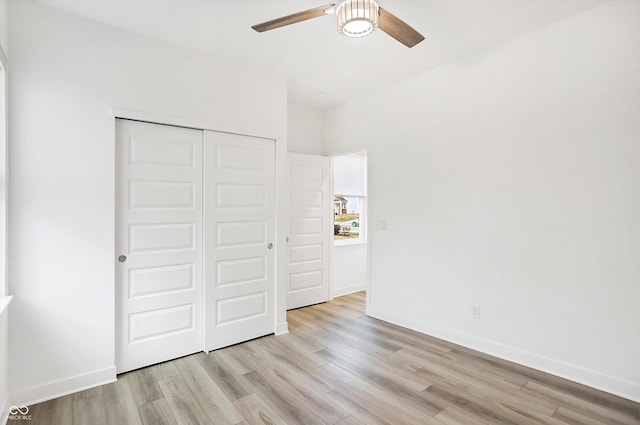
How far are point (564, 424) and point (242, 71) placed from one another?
3.86 meters

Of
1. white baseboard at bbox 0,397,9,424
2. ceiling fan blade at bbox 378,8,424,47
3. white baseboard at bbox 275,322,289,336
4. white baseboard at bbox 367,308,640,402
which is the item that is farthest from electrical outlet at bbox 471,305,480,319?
white baseboard at bbox 0,397,9,424

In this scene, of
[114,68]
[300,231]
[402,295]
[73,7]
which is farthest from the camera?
[300,231]

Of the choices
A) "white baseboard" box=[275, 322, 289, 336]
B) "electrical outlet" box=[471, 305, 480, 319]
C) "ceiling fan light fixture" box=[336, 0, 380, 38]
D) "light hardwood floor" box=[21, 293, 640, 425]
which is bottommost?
"light hardwood floor" box=[21, 293, 640, 425]

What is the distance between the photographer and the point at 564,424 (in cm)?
204

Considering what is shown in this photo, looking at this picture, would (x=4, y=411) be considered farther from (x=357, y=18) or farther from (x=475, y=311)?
(x=475, y=311)

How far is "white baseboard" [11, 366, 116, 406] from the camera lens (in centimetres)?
223

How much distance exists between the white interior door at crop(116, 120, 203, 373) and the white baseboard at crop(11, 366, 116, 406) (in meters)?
0.14

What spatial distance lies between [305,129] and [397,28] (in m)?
2.73

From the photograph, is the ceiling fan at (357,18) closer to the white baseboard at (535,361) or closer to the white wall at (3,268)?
the white wall at (3,268)

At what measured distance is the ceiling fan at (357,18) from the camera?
1830 mm

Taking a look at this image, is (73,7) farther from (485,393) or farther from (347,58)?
(485,393)

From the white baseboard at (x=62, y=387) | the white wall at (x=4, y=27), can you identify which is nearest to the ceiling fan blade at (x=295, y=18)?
the white wall at (x=4, y=27)

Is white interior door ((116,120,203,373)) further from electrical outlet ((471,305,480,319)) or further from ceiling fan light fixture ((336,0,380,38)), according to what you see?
electrical outlet ((471,305,480,319))

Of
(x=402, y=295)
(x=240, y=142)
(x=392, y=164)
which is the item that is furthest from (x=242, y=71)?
(x=402, y=295)
